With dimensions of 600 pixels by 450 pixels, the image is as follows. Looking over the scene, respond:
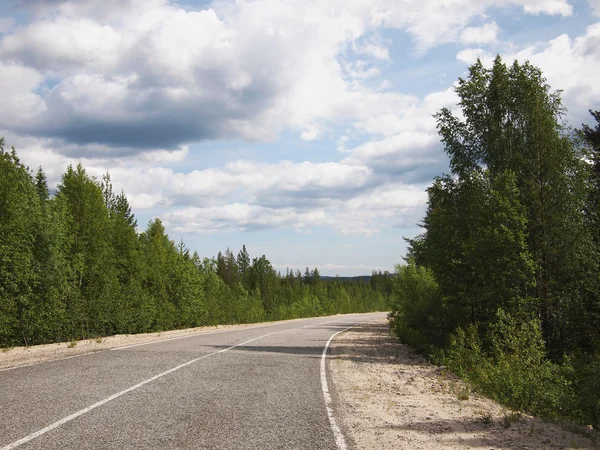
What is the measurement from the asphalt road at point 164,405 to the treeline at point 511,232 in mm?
6933

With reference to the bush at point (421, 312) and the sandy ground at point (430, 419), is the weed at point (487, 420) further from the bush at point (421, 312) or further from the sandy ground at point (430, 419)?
the bush at point (421, 312)

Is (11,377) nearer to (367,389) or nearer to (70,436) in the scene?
(70,436)

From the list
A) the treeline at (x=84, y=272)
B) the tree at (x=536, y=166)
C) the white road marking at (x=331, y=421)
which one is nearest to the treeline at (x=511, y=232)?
the tree at (x=536, y=166)

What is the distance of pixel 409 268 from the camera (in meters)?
31.4

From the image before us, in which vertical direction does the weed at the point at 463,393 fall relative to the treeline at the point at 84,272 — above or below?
below

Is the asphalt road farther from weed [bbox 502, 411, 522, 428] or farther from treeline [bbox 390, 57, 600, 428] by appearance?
treeline [bbox 390, 57, 600, 428]

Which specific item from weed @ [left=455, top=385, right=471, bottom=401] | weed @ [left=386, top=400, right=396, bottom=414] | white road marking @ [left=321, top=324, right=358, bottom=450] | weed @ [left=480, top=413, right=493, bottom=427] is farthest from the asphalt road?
weed @ [left=455, top=385, right=471, bottom=401]

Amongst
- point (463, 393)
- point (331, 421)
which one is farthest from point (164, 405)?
point (463, 393)

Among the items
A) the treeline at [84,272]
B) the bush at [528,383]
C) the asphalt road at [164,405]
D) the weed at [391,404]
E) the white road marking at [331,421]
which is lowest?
the bush at [528,383]

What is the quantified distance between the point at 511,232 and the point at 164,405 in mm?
13684

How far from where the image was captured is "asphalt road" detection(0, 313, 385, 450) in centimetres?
605

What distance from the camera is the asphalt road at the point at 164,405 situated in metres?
6.05

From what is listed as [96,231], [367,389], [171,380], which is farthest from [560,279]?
[96,231]

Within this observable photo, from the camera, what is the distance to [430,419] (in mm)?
7883
